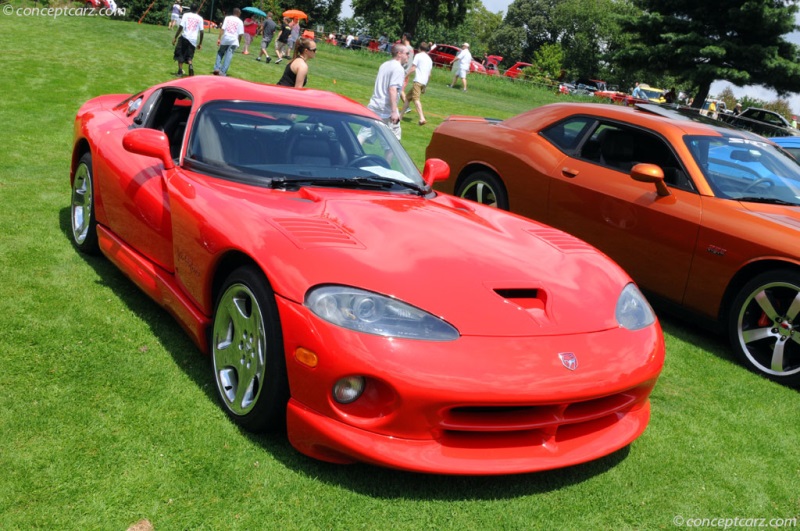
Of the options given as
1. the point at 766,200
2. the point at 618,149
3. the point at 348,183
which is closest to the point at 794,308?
the point at 766,200

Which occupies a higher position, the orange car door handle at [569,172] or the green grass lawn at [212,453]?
the orange car door handle at [569,172]

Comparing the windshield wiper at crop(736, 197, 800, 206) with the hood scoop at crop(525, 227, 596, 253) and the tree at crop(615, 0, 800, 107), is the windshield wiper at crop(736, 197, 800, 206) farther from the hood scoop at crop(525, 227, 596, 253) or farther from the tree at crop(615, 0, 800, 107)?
the tree at crop(615, 0, 800, 107)

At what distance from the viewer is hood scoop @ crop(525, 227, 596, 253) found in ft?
12.1

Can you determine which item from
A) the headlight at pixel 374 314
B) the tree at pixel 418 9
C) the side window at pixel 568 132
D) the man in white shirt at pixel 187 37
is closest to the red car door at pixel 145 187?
the headlight at pixel 374 314

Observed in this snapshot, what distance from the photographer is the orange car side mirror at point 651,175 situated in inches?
203

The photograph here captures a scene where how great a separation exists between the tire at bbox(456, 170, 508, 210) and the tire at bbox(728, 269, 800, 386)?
2.38 meters

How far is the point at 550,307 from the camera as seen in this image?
120 inches

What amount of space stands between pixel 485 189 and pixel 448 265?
3.86 m

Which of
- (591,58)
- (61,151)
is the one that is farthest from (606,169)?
(591,58)

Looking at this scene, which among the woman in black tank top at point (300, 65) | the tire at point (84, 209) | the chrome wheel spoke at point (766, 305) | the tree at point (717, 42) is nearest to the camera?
the chrome wheel spoke at point (766, 305)

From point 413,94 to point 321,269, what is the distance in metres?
12.3

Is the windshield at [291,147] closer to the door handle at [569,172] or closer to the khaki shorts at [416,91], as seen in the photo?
the door handle at [569,172]

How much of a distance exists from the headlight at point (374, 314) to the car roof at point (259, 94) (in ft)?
6.32

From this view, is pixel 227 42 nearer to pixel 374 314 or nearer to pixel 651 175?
pixel 651 175
